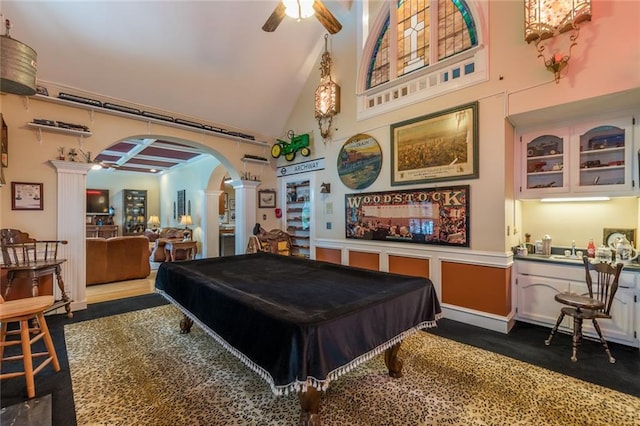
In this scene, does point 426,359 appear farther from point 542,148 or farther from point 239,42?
point 239,42

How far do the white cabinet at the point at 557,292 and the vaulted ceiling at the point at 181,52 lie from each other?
4894 millimetres

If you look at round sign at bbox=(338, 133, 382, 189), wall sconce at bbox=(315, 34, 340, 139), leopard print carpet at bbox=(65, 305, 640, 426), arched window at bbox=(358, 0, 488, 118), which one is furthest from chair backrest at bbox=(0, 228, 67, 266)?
arched window at bbox=(358, 0, 488, 118)

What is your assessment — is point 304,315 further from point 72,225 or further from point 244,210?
point 244,210

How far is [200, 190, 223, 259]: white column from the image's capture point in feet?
25.9

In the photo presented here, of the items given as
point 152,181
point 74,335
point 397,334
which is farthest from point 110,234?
point 397,334

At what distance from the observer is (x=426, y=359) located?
2.56m

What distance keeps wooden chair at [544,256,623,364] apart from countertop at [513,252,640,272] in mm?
152

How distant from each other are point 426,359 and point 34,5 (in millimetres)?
5810

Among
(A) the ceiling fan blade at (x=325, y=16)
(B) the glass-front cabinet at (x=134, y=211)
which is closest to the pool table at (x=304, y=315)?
(A) the ceiling fan blade at (x=325, y=16)

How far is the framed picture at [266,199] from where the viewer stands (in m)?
6.33

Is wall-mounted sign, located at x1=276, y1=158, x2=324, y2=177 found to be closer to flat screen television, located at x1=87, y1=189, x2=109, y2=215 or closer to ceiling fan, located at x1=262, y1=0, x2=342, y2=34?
ceiling fan, located at x1=262, y1=0, x2=342, y2=34

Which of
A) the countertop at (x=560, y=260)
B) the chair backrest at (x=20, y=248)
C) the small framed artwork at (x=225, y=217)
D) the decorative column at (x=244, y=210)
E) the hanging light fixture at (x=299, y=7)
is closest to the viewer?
the hanging light fixture at (x=299, y=7)

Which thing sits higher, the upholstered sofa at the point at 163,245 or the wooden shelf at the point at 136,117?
the wooden shelf at the point at 136,117

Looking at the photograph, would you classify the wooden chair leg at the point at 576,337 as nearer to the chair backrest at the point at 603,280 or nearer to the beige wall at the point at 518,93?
the chair backrest at the point at 603,280
